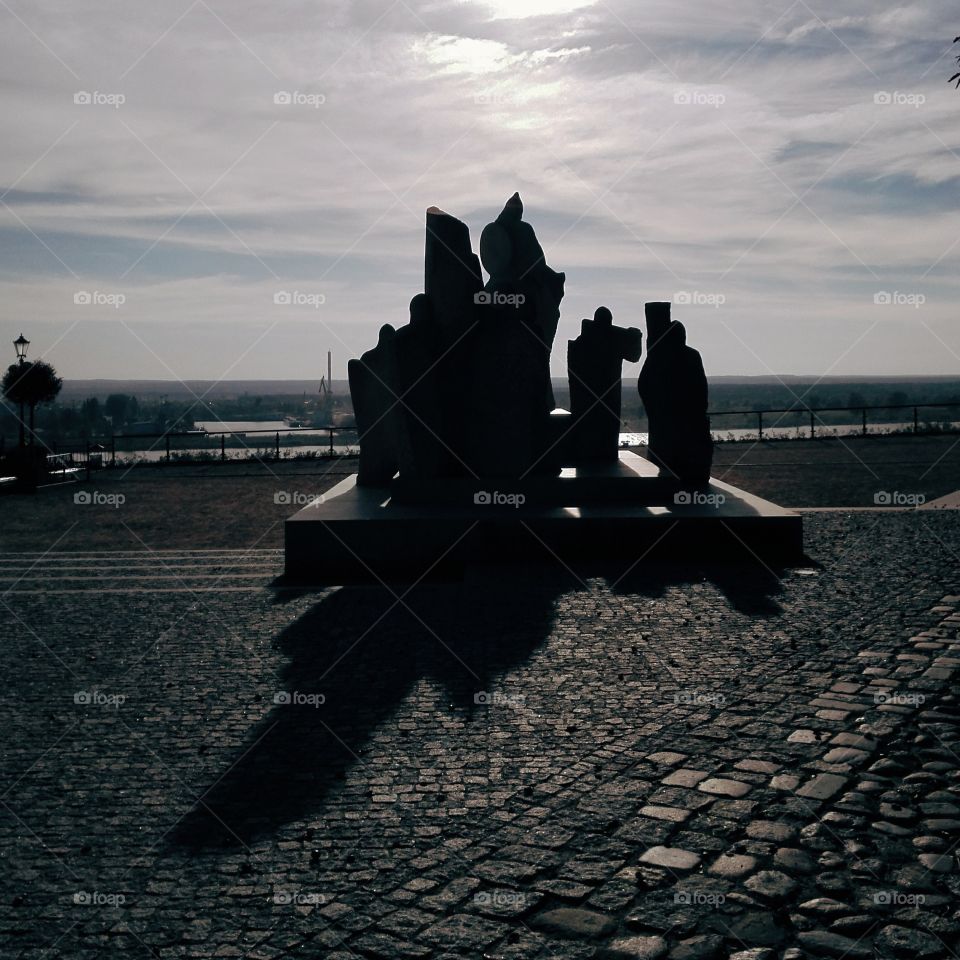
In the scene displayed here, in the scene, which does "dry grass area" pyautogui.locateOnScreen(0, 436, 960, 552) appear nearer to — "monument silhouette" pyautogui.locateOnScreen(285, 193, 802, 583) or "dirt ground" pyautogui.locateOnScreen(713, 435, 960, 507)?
"dirt ground" pyautogui.locateOnScreen(713, 435, 960, 507)

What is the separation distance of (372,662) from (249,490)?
12.8 metres

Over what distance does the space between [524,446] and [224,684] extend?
6.51m

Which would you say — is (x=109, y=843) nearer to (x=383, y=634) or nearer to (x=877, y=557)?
(x=383, y=634)

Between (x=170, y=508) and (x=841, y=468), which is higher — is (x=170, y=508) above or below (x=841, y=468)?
below

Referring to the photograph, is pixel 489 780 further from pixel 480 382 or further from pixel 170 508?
pixel 170 508

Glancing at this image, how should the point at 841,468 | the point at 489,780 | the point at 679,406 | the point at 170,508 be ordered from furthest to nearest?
1. the point at 841,468
2. the point at 170,508
3. the point at 679,406
4. the point at 489,780

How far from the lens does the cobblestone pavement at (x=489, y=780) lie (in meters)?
3.70

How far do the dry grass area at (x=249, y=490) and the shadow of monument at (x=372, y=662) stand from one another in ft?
14.3

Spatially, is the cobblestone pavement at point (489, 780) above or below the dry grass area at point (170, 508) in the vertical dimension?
below

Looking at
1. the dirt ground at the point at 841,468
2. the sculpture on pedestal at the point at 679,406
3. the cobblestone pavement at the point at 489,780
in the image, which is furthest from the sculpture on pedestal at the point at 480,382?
the cobblestone pavement at the point at 489,780

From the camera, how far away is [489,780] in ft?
16.5

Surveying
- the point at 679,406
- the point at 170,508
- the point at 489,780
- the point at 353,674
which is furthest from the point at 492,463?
the point at 489,780

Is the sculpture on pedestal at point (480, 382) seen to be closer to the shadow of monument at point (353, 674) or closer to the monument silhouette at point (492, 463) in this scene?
the monument silhouette at point (492, 463)

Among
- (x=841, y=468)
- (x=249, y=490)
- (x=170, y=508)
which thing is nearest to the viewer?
(x=170, y=508)
